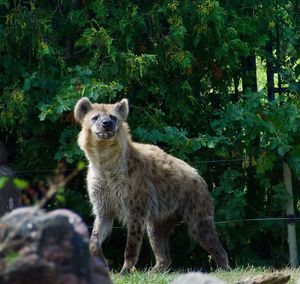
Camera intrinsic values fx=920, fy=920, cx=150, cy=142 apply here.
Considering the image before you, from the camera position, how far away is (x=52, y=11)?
30.9 feet

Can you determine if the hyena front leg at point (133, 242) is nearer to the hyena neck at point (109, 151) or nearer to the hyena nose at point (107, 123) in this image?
the hyena neck at point (109, 151)

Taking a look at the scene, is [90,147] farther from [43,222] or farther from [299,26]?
[43,222]

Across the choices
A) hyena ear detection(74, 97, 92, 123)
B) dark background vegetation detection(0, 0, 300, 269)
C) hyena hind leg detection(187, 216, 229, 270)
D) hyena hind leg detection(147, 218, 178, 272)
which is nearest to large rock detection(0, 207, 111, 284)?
hyena ear detection(74, 97, 92, 123)

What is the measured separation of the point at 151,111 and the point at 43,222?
6414 mm

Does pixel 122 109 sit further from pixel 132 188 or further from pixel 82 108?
pixel 132 188

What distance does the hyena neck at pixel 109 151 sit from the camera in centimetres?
770

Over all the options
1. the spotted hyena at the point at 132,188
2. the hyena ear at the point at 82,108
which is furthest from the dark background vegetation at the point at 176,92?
the spotted hyena at the point at 132,188

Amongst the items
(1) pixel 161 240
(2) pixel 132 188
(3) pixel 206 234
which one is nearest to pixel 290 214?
(3) pixel 206 234

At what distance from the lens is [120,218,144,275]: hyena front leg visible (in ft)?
25.0

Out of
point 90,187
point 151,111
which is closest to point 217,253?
point 90,187

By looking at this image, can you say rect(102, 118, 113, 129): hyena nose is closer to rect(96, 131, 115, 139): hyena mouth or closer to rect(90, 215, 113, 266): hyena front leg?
rect(96, 131, 115, 139): hyena mouth

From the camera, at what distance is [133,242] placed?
766cm

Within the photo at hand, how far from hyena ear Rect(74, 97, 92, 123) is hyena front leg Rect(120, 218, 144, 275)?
99 centimetres

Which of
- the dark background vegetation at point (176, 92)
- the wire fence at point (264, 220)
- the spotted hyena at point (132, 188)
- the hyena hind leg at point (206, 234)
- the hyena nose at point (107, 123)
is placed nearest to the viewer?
the hyena nose at point (107, 123)
